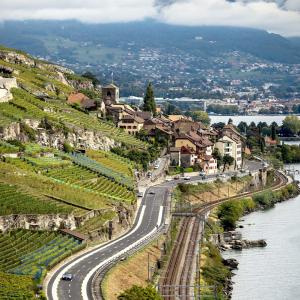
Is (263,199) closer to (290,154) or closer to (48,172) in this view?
(48,172)

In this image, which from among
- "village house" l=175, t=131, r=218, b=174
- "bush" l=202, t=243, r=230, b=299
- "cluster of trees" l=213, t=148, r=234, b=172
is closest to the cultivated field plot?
"bush" l=202, t=243, r=230, b=299

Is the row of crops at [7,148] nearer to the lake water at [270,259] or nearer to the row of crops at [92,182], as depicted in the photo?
the row of crops at [92,182]

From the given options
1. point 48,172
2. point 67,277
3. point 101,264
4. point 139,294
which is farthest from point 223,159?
point 139,294

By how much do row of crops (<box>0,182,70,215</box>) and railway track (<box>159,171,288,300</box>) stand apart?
819cm

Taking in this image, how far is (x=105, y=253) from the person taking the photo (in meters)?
60.8

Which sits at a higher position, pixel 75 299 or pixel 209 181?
pixel 75 299

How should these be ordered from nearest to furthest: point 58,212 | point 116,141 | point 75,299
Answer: point 75,299, point 58,212, point 116,141

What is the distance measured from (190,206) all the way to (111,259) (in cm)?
3094

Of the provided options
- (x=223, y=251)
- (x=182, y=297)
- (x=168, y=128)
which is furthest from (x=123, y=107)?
(x=182, y=297)

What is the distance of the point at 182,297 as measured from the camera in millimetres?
56062

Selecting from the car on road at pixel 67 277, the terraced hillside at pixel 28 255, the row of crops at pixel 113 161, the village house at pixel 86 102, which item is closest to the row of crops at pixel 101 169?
the row of crops at pixel 113 161

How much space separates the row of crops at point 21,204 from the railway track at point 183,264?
819 cm

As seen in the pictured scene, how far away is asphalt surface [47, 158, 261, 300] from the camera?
50625 mm

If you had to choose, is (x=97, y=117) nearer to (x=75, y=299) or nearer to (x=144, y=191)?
(x=144, y=191)
